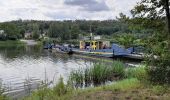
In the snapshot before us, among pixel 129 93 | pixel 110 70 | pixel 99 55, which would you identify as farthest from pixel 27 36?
pixel 129 93

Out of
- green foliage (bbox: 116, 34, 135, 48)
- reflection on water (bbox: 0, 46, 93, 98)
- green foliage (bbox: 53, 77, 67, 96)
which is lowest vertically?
reflection on water (bbox: 0, 46, 93, 98)

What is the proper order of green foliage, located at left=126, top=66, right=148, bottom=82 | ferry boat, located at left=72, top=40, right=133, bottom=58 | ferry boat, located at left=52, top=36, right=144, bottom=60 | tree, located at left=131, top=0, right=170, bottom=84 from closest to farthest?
tree, located at left=131, top=0, right=170, bottom=84 < green foliage, located at left=126, top=66, right=148, bottom=82 < ferry boat, located at left=52, top=36, right=144, bottom=60 < ferry boat, located at left=72, top=40, right=133, bottom=58

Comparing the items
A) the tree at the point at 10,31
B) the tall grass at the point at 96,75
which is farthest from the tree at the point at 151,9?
the tree at the point at 10,31

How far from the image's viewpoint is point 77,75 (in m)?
24.1

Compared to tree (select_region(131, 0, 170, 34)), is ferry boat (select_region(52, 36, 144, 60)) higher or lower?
lower

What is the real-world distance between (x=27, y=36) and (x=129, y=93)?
594 feet

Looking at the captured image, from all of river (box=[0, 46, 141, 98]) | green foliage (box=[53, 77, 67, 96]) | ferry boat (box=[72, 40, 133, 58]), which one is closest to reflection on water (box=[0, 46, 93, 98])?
river (box=[0, 46, 141, 98])

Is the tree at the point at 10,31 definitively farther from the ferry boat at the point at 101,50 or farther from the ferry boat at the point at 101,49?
the ferry boat at the point at 101,49

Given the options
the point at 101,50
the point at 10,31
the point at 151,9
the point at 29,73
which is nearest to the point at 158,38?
the point at 151,9

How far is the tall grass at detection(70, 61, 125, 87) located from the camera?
78.5 feet

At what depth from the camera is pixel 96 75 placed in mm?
25156

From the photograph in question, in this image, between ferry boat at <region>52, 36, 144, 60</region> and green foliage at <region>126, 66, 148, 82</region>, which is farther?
ferry boat at <region>52, 36, 144, 60</region>

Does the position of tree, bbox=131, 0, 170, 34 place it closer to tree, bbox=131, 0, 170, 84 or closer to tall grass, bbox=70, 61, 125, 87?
tree, bbox=131, 0, 170, 84

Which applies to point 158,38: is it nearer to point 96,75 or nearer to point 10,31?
point 96,75
